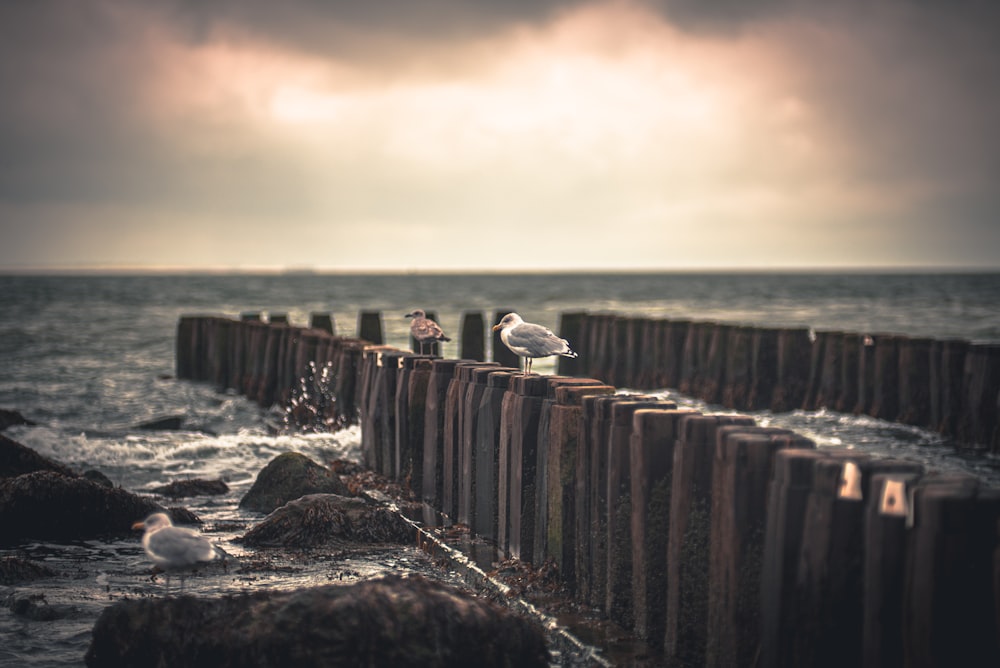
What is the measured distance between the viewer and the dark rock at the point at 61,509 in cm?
779

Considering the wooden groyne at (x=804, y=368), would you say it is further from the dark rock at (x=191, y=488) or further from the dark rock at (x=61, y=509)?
the dark rock at (x=61, y=509)

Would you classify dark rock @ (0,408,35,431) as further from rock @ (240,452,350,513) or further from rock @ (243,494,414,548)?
rock @ (243,494,414,548)

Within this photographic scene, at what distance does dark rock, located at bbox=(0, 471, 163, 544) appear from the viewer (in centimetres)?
779

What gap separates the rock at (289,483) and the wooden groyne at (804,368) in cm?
866

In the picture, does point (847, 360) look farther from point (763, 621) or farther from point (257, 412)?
point (763, 621)

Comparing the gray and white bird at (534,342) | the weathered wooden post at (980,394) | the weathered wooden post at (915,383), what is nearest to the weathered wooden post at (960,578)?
the gray and white bird at (534,342)

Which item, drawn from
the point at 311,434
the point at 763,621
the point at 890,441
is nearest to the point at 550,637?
the point at 763,621

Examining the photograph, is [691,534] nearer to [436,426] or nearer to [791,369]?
[436,426]

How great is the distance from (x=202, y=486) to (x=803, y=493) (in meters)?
7.39

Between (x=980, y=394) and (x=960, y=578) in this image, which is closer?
(x=960, y=578)

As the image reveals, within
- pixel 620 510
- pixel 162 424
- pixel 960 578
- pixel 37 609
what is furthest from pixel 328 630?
pixel 162 424

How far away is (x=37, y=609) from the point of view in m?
5.79

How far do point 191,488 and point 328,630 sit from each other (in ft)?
19.7

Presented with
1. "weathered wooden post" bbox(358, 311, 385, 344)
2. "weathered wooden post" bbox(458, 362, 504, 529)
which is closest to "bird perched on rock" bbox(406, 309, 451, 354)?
"weathered wooden post" bbox(458, 362, 504, 529)
